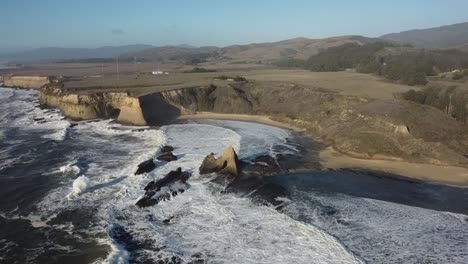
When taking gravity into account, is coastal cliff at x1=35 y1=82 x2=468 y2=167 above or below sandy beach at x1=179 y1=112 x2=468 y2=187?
above

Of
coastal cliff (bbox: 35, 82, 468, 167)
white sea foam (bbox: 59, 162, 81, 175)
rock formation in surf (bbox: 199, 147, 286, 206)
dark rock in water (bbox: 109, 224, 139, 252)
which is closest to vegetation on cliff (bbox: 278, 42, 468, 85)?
coastal cliff (bbox: 35, 82, 468, 167)

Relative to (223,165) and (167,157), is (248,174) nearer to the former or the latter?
(223,165)

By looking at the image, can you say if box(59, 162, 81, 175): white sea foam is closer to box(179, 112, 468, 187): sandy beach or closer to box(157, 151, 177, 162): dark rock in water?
box(157, 151, 177, 162): dark rock in water

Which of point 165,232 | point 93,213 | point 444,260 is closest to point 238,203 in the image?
point 165,232

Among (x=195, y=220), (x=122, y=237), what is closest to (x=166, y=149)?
(x=195, y=220)

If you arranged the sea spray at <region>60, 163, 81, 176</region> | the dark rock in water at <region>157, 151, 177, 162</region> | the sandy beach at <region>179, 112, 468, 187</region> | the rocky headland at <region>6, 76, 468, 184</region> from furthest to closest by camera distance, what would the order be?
the rocky headland at <region>6, 76, 468, 184</region>
the dark rock in water at <region>157, 151, 177, 162</region>
the sea spray at <region>60, 163, 81, 176</region>
the sandy beach at <region>179, 112, 468, 187</region>

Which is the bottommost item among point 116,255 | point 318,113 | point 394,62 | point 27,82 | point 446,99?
point 27,82

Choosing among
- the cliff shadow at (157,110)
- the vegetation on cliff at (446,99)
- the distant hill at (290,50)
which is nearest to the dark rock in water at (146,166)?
the cliff shadow at (157,110)

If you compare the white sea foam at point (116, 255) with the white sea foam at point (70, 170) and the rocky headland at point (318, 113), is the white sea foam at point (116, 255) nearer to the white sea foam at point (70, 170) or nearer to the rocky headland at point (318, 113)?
the white sea foam at point (70, 170)
